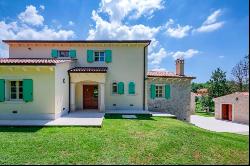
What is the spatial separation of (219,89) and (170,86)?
478 cm

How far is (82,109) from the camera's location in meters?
20.4

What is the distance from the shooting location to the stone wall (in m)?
22.2

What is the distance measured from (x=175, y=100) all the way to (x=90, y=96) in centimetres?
837

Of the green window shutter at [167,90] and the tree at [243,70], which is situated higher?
the tree at [243,70]

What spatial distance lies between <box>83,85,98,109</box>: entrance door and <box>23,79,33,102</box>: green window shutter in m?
6.75

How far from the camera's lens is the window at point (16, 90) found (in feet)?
48.8

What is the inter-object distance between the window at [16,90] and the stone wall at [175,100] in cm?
1156

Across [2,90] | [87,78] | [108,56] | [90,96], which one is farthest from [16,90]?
[108,56]

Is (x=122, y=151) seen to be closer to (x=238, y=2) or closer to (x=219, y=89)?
(x=238, y=2)

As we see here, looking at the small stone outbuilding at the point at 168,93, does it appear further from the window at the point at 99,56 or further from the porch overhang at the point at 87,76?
the porch overhang at the point at 87,76

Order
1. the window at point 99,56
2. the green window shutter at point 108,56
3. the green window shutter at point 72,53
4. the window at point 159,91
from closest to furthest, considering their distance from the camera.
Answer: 1. the green window shutter at point 108,56
2. the green window shutter at point 72,53
3. the window at point 99,56
4. the window at point 159,91

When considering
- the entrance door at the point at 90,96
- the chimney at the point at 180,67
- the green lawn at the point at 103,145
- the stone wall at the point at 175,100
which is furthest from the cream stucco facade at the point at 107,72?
the green lawn at the point at 103,145

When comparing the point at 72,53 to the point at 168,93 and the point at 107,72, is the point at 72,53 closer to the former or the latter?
the point at 107,72

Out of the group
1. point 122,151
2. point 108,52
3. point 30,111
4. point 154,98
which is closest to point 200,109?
point 154,98
